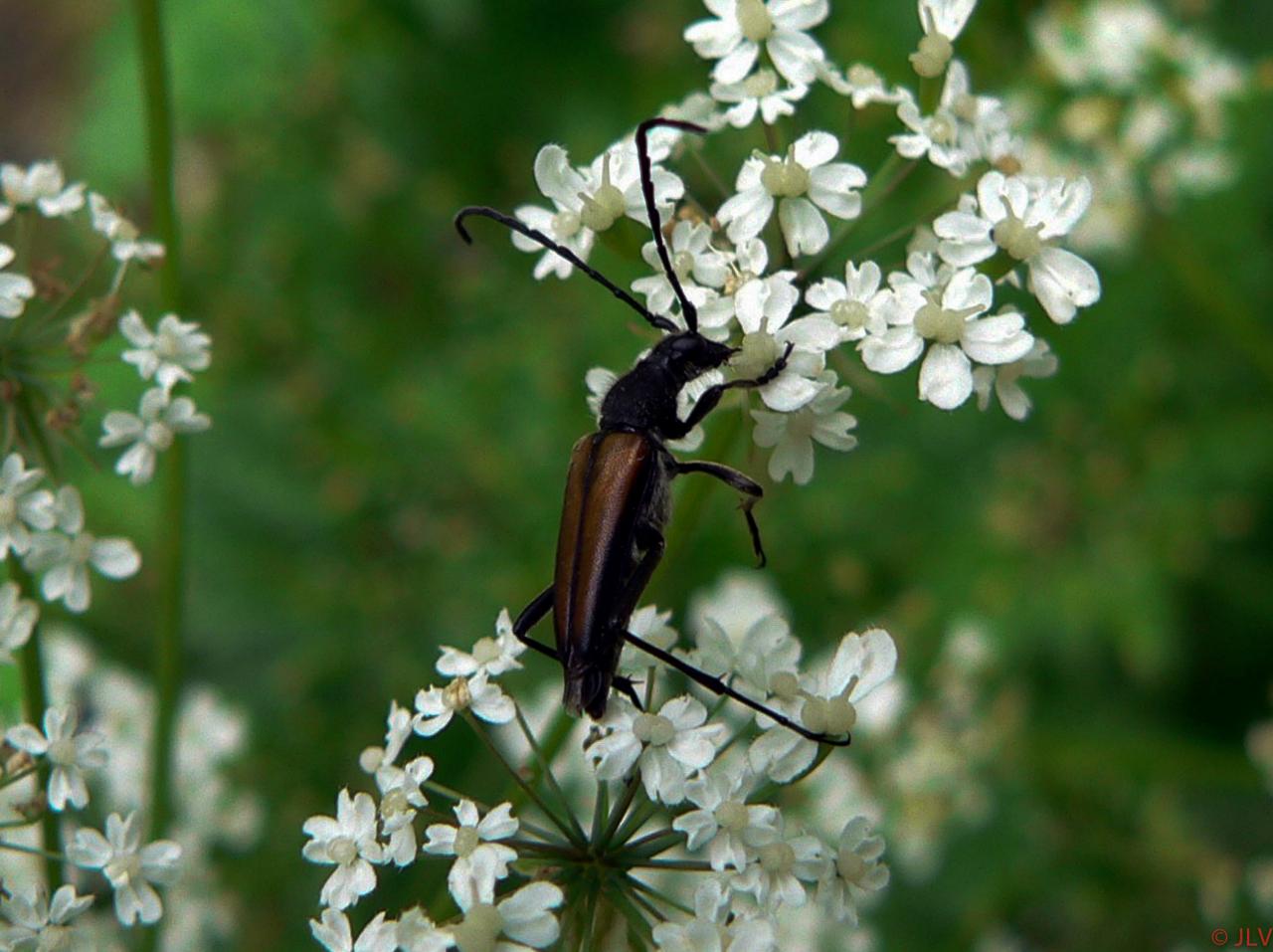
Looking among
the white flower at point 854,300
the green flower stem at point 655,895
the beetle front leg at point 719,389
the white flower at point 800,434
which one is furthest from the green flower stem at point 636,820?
the white flower at point 854,300

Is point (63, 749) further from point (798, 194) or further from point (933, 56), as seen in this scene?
point (933, 56)

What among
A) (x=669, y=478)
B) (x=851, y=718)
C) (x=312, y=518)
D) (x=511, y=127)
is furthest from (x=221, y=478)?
(x=851, y=718)

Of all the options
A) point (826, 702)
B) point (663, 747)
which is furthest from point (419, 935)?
point (826, 702)

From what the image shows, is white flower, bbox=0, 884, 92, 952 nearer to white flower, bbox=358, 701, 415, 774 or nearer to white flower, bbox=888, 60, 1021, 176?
white flower, bbox=358, 701, 415, 774

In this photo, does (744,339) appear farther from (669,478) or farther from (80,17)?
(80,17)

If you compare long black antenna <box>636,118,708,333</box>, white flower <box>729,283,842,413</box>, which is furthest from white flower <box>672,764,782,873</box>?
long black antenna <box>636,118,708,333</box>

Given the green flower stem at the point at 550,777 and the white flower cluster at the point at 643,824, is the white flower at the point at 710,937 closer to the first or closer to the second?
the white flower cluster at the point at 643,824

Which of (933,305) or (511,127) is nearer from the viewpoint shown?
(933,305)
